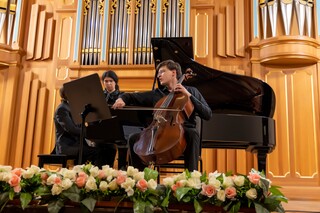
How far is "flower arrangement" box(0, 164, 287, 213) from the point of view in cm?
181

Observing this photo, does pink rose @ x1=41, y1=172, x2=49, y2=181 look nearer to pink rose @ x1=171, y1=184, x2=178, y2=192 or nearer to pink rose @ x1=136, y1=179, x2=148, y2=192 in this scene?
pink rose @ x1=136, y1=179, x2=148, y2=192

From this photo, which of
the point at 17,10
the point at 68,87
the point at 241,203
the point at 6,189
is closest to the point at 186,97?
the point at 68,87

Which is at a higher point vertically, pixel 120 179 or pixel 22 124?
pixel 22 124

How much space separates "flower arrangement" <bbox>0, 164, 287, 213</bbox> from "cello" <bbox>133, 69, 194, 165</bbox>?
2.24ft

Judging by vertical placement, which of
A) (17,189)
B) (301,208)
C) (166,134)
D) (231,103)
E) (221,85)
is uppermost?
(221,85)

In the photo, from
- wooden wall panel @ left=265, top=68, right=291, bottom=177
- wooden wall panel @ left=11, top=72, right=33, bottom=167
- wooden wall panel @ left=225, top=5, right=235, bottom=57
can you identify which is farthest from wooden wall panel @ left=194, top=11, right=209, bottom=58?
wooden wall panel @ left=11, top=72, right=33, bottom=167

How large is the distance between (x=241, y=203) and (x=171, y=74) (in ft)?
4.64

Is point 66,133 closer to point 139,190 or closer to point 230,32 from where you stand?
point 139,190

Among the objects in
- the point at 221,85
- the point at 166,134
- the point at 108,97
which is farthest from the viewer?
the point at 221,85

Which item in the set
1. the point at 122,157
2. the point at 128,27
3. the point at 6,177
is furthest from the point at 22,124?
the point at 6,177

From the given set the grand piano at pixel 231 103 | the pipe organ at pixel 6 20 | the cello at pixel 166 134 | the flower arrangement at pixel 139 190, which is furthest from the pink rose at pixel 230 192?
the pipe organ at pixel 6 20

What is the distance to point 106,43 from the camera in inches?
238

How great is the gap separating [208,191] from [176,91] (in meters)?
1.13

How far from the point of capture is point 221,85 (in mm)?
4176
